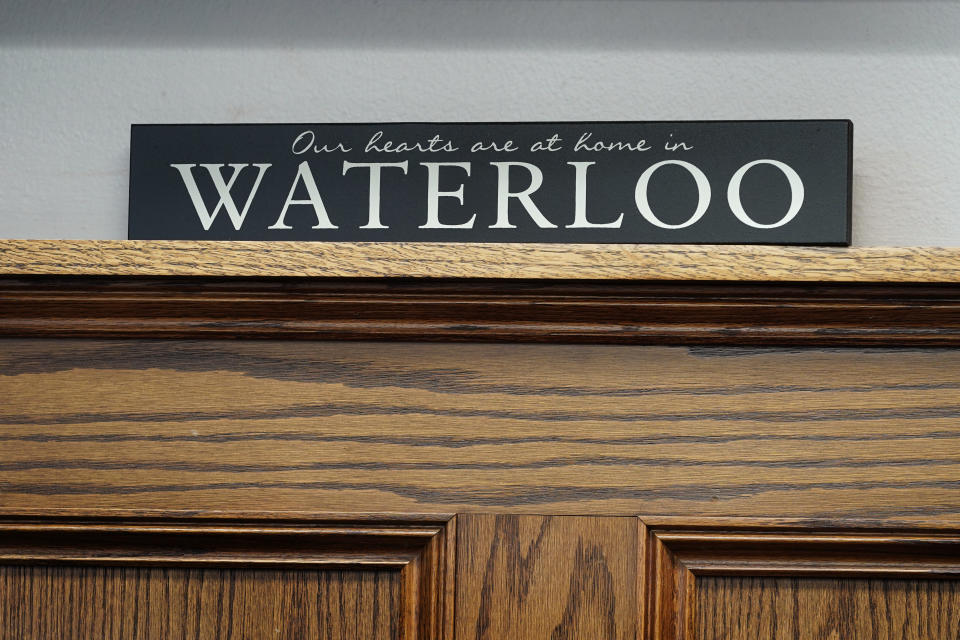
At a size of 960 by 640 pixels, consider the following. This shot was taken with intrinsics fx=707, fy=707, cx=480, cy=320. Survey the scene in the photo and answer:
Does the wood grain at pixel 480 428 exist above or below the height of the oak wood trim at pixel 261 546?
above

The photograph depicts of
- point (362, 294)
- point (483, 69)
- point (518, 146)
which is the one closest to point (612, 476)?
point (362, 294)

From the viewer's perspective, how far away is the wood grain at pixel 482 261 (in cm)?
32

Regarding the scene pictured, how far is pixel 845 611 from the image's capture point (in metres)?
0.35

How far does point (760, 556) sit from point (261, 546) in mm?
254

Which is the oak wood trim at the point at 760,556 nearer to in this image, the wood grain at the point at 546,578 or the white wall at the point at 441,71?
the wood grain at the point at 546,578

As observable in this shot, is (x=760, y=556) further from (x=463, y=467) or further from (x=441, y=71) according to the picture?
(x=441, y=71)

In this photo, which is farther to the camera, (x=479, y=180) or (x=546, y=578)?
(x=479, y=180)

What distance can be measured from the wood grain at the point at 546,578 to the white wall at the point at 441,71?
347mm

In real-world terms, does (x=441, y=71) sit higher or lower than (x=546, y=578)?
higher

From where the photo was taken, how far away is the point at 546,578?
35 cm

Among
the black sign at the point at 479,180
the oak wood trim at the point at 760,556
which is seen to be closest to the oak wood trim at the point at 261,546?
the oak wood trim at the point at 760,556

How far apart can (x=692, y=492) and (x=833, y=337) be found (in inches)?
4.1

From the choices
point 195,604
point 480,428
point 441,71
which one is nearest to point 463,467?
point 480,428

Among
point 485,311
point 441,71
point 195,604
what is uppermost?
point 441,71
